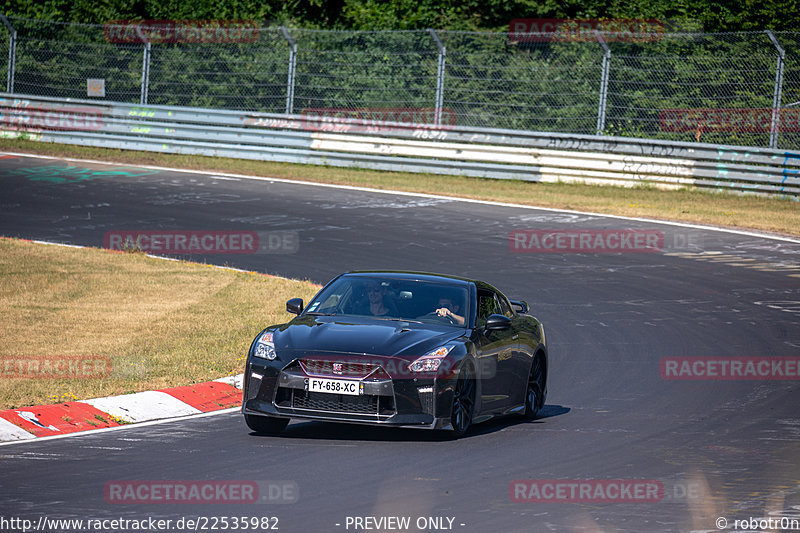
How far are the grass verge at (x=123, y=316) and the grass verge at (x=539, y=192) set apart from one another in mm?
9433

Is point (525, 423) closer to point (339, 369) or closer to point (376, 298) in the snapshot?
point (376, 298)

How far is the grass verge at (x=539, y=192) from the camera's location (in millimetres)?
24141

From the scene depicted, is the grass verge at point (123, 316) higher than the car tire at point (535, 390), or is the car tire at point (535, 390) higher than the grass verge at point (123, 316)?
the car tire at point (535, 390)

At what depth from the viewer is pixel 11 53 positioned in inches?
1254

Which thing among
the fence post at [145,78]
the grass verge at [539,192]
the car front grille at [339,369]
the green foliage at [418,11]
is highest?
the green foliage at [418,11]

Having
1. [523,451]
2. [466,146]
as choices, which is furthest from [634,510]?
[466,146]

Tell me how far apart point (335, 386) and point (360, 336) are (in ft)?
2.04

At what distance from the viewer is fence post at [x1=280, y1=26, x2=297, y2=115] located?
29625 mm

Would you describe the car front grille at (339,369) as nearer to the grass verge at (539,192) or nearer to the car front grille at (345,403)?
the car front grille at (345,403)

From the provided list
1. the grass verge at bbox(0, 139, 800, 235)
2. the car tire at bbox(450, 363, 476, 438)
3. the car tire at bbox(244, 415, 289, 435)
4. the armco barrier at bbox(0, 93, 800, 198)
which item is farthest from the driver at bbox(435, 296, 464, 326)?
the armco barrier at bbox(0, 93, 800, 198)

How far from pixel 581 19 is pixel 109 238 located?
67.5 ft

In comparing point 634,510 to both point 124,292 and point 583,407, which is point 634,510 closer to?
point 583,407

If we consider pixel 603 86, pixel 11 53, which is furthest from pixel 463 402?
pixel 11 53

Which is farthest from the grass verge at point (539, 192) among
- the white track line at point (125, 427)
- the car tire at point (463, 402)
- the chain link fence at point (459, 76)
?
the white track line at point (125, 427)
